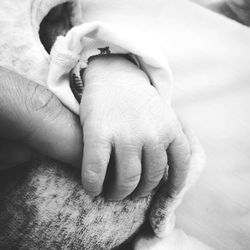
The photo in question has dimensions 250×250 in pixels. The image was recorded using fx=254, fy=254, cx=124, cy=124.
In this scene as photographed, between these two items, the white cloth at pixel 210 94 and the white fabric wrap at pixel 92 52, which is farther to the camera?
the white cloth at pixel 210 94

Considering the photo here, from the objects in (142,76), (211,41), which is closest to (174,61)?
(211,41)

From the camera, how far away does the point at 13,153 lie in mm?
359

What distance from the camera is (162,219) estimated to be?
47cm

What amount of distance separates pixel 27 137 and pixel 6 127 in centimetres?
3

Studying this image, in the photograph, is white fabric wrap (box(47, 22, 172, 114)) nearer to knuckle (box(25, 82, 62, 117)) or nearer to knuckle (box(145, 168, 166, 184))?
knuckle (box(25, 82, 62, 117))

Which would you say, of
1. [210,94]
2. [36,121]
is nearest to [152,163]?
[36,121]

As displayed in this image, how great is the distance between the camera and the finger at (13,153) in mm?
356

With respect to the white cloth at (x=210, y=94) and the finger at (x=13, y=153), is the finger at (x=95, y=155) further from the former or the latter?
the white cloth at (x=210, y=94)

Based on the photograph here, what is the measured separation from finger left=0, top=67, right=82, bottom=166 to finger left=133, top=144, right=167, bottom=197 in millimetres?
95

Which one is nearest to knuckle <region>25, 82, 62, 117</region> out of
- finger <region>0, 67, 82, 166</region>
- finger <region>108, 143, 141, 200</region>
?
finger <region>0, 67, 82, 166</region>

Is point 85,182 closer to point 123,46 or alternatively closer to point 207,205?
point 123,46

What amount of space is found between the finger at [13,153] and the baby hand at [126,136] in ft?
0.31

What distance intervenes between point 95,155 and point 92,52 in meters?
0.20

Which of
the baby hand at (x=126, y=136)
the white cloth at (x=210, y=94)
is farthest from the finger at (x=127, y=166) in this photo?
the white cloth at (x=210, y=94)
